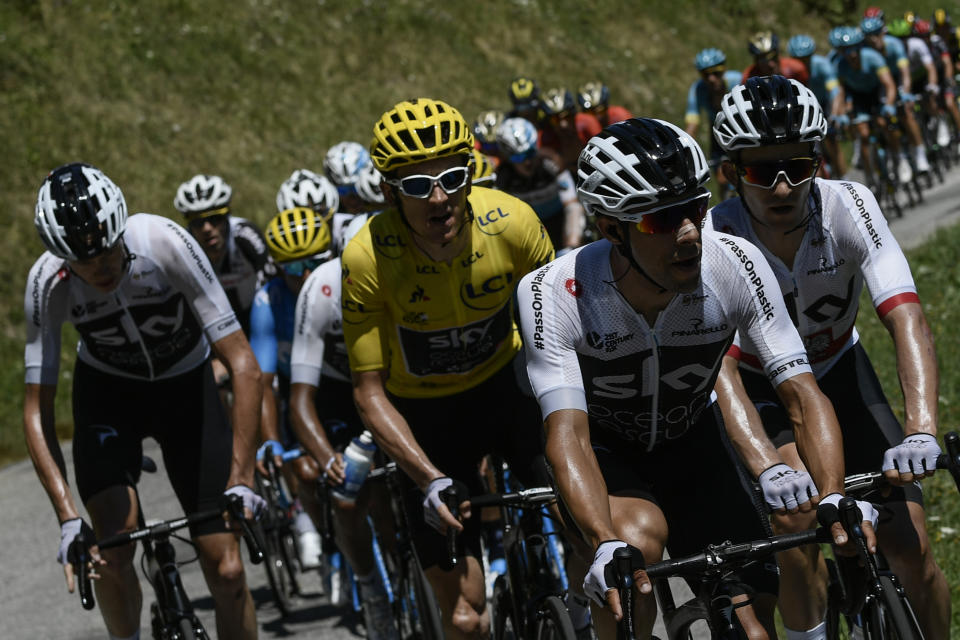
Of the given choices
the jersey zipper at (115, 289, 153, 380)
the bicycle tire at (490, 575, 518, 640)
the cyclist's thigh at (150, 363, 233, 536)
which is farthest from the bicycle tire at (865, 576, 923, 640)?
the jersey zipper at (115, 289, 153, 380)

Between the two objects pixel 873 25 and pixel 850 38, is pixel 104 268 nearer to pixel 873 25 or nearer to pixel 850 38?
pixel 850 38

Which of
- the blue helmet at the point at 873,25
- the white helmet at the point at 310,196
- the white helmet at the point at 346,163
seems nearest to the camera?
the white helmet at the point at 310,196

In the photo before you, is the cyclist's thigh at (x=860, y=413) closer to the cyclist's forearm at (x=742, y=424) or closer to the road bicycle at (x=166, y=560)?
the cyclist's forearm at (x=742, y=424)

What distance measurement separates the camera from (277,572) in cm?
932

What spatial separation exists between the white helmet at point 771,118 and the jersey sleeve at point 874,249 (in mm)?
316

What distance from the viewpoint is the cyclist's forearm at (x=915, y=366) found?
15.0 ft

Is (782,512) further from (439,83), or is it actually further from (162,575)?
(439,83)

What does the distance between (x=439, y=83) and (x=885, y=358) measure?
17.6 metres

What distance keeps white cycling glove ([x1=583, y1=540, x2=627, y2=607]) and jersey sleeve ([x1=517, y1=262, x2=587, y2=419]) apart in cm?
59

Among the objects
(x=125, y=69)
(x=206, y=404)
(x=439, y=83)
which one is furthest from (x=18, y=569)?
(x=439, y=83)

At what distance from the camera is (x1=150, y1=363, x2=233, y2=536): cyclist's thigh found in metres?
6.41

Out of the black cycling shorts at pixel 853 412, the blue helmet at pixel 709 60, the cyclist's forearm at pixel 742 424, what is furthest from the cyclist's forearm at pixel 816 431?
the blue helmet at pixel 709 60

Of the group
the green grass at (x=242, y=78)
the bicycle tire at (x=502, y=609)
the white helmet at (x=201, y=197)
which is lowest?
the bicycle tire at (x=502, y=609)

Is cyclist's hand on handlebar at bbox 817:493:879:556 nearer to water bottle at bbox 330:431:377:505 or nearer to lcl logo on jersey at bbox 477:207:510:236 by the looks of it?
lcl logo on jersey at bbox 477:207:510:236
